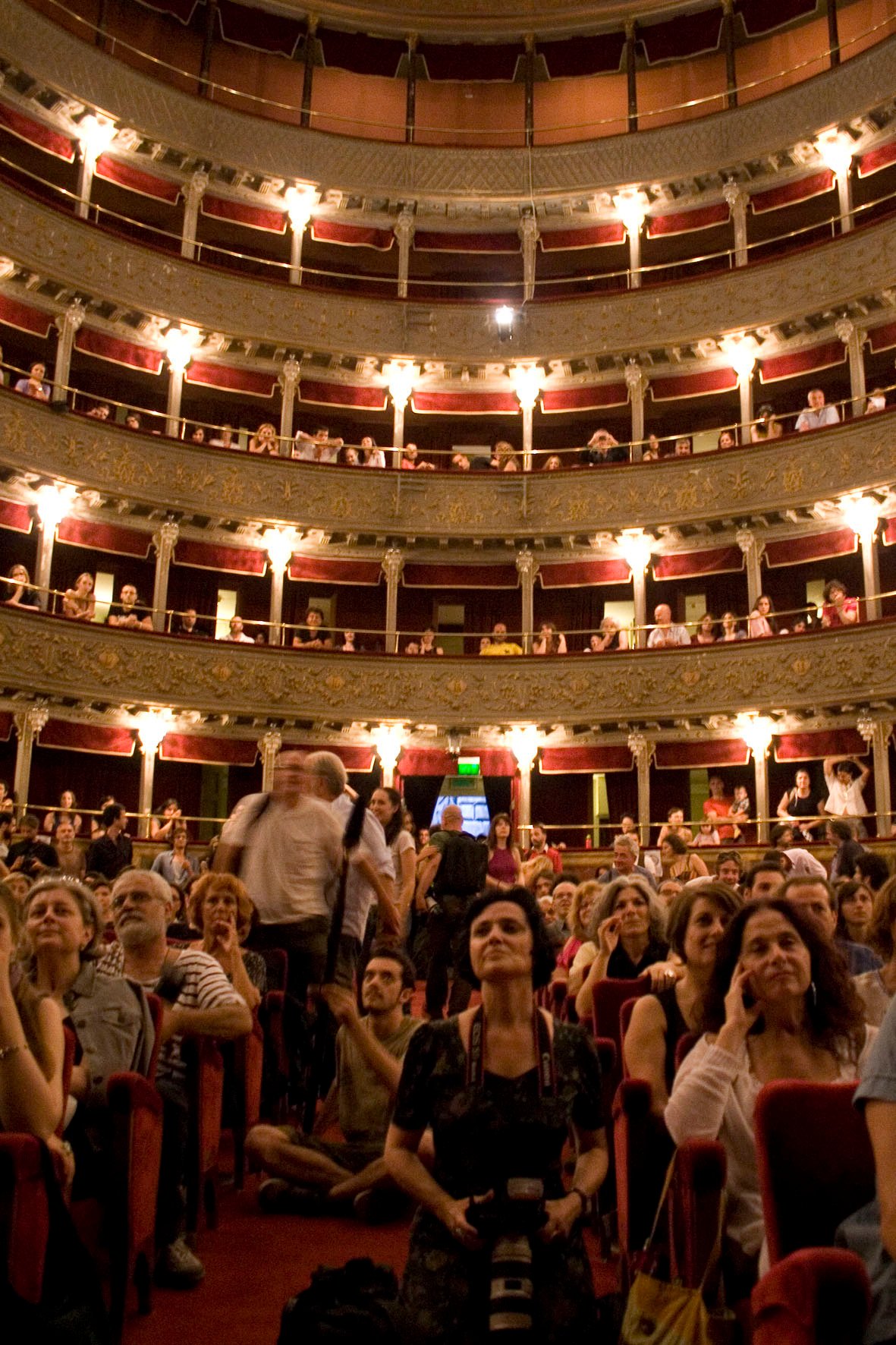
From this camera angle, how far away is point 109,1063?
11.5 feet

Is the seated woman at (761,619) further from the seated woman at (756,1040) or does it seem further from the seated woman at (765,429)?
the seated woman at (756,1040)

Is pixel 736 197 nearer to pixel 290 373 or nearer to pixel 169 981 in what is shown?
pixel 290 373

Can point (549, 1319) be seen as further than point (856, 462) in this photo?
No

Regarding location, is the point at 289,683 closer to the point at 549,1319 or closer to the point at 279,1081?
the point at 279,1081

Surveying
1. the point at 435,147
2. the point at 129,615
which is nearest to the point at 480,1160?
the point at 129,615

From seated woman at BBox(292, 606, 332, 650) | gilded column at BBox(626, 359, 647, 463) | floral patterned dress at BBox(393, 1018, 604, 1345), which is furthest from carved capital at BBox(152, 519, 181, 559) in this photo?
floral patterned dress at BBox(393, 1018, 604, 1345)

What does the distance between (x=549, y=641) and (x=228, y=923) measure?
15.7 metres

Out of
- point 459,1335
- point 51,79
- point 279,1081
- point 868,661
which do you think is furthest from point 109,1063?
point 51,79

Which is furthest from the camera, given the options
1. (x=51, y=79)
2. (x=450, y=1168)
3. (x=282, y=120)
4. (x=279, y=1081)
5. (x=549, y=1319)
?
(x=282, y=120)

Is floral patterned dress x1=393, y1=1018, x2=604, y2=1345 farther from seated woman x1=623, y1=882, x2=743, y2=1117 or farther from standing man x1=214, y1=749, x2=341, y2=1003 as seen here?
standing man x1=214, y1=749, x2=341, y2=1003

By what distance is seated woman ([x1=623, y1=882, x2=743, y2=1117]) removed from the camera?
3.55 meters

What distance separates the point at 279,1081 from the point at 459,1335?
3278 millimetres

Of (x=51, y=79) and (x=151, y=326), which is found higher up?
(x=51, y=79)

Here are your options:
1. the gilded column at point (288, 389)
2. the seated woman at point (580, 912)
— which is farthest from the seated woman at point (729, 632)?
the seated woman at point (580, 912)
